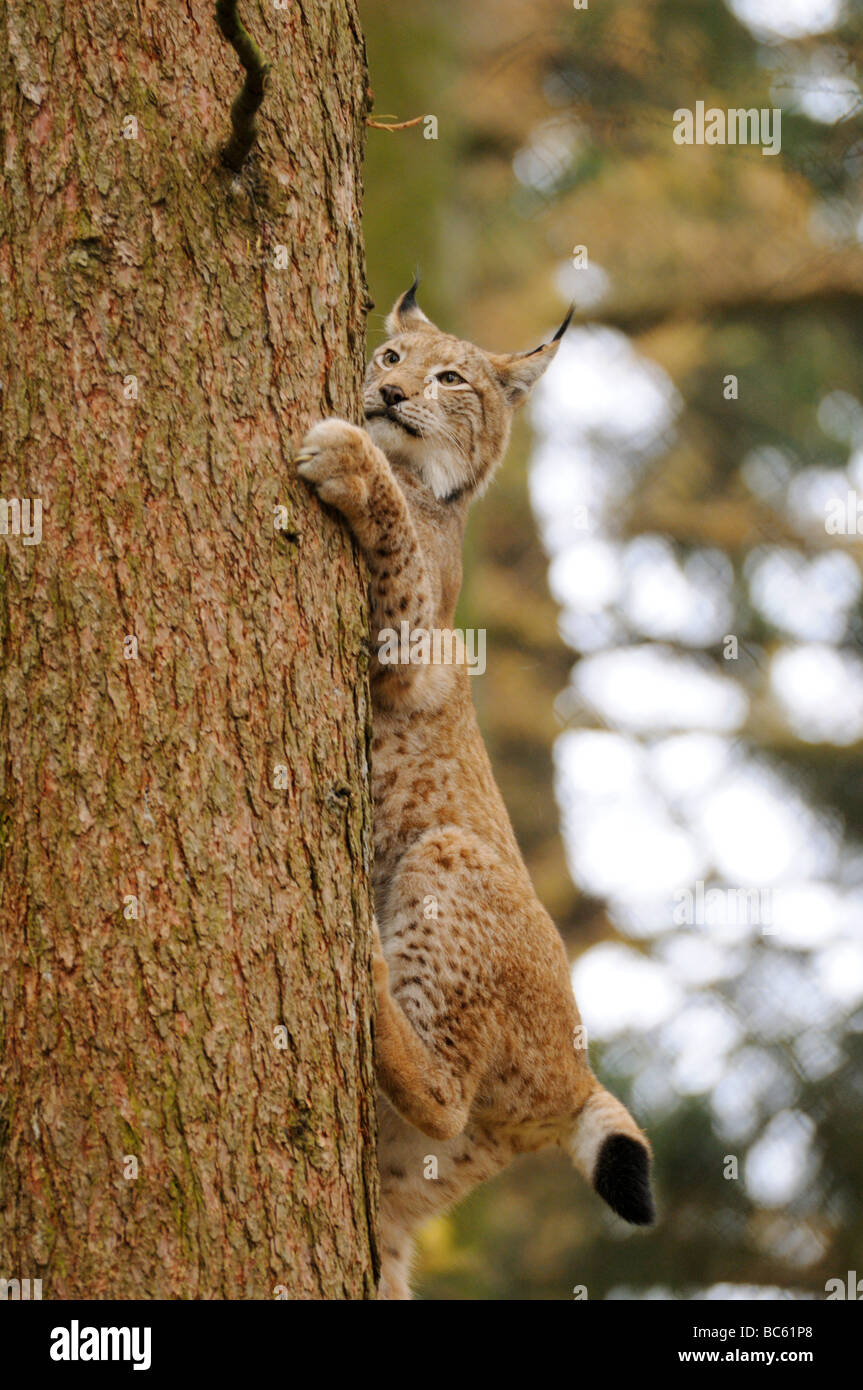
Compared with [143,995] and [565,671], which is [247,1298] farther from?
[565,671]

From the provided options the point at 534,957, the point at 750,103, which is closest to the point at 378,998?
the point at 534,957

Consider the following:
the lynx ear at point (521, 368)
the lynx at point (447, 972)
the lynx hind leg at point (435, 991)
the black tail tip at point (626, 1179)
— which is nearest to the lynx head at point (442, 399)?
the lynx ear at point (521, 368)

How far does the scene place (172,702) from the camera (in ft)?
7.84

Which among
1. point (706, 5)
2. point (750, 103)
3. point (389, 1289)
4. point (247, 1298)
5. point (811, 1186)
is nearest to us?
point (247, 1298)

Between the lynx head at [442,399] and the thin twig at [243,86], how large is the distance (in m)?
1.64

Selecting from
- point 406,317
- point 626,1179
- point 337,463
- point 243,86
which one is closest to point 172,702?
point 337,463

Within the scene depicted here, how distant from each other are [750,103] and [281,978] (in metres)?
7.25

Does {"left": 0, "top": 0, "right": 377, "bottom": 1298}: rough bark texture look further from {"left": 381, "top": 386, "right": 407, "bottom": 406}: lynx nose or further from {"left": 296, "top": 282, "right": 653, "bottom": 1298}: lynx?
{"left": 381, "top": 386, "right": 407, "bottom": 406}: lynx nose

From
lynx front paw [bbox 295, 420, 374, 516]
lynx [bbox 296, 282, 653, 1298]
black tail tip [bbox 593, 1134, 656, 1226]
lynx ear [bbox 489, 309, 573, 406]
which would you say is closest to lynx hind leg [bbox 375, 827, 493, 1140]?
lynx [bbox 296, 282, 653, 1298]

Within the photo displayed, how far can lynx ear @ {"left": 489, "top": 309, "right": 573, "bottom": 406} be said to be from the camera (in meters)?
4.72

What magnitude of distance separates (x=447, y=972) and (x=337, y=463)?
1.26 m

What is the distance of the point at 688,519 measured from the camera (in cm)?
902

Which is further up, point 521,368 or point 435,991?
point 521,368

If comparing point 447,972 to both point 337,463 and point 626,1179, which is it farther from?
point 337,463
